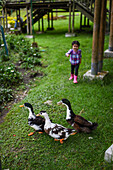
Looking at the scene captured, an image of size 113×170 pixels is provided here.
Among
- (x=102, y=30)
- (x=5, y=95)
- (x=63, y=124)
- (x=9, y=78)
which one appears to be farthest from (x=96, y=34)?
(x=5, y=95)

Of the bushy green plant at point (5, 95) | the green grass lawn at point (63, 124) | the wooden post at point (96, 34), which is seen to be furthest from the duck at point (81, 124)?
the wooden post at point (96, 34)

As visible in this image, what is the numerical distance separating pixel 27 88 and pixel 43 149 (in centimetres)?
296

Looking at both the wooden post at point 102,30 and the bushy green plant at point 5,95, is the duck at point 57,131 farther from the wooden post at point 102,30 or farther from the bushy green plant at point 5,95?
the wooden post at point 102,30

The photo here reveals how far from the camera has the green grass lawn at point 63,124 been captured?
323 cm

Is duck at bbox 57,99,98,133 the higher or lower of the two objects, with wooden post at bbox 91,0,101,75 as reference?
lower

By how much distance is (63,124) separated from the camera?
4152 millimetres

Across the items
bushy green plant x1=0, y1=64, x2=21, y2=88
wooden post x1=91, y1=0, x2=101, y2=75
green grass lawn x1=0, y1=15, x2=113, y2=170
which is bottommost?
green grass lawn x1=0, y1=15, x2=113, y2=170

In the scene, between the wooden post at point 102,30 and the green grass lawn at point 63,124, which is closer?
the green grass lawn at point 63,124

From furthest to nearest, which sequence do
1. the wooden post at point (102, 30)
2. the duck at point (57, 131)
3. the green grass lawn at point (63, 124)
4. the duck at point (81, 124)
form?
the wooden post at point (102, 30), the duck at point (81, 124), the duck at point (57, 131), the green grass lawn at point (63, 124)

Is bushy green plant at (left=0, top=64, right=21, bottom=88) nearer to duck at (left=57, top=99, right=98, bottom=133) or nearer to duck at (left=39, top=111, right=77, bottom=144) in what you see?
duck at (left=39, top=111, right=77, bottom=144)

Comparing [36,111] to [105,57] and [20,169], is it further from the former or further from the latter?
[105,57]

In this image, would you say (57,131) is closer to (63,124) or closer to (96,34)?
(63,124)

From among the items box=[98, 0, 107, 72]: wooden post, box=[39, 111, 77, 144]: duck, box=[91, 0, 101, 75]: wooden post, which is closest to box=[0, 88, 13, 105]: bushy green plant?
box=[39, 111, 77, 144]: duck

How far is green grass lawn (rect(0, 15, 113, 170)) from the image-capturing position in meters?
3.23
